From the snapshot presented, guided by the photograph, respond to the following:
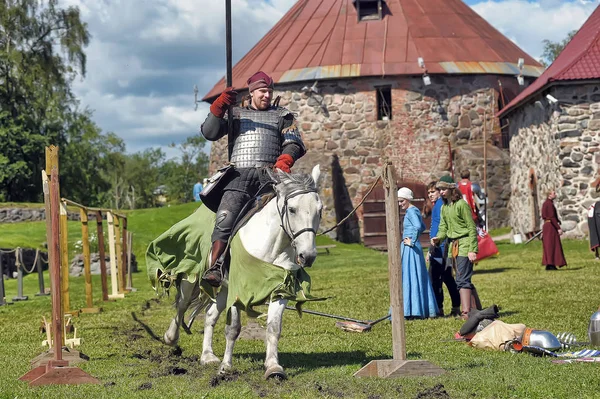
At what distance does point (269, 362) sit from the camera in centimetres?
818

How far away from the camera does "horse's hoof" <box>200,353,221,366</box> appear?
931 cm

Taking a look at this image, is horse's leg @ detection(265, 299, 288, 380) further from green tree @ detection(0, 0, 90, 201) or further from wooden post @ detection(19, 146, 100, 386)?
green tree @ detection(0, 0, 90, 201)

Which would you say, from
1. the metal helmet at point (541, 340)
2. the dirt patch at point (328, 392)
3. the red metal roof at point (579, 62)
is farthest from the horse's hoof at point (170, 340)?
the red metal roof at point (579, 62)

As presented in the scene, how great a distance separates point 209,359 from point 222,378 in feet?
3.70

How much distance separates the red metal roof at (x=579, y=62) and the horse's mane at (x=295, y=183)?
20.4 meters

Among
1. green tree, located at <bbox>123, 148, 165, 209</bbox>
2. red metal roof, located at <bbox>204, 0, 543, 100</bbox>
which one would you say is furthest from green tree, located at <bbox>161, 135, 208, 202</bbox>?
red metal roof, located at <bbox>204, 0, 543, 100</bbox>

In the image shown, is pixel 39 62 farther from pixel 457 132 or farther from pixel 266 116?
pixel 266 116

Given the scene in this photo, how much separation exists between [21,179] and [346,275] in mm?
25615

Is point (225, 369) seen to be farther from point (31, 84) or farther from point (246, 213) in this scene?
point (31, 84)

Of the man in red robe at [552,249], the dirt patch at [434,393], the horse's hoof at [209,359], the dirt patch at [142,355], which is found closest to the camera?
the dirt patch at [434,393]

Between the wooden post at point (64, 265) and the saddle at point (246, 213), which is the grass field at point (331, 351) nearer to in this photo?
the wooden post at point (64, 265)

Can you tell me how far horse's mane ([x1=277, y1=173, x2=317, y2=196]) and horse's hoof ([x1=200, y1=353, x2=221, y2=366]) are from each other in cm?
188

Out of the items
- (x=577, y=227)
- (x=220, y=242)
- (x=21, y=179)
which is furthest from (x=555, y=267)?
(x=21, y=179)

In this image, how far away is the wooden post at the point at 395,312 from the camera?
318 inches
